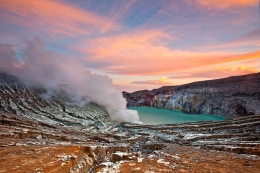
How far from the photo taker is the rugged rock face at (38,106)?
93.3 metres

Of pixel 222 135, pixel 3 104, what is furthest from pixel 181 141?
pixel 3 104

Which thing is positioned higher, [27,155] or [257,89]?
[257,89]

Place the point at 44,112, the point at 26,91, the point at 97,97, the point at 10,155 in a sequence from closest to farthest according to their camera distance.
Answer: the point at 10,155, the point at 44,112, the point at 26,91, the point at 97,97

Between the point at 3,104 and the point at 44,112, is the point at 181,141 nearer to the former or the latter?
the point at 44,112

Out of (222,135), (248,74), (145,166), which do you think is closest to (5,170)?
(145,166)

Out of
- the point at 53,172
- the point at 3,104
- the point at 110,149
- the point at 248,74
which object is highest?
the point at 248,74

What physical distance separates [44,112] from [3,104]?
22759mm

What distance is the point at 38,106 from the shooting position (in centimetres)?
10944

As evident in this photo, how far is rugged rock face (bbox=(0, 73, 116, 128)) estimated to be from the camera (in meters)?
93.3

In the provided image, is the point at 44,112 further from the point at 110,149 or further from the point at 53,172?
the point at 53,172

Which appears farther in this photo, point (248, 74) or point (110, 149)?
point (248, 74)

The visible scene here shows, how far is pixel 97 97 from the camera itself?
17188 centimetres

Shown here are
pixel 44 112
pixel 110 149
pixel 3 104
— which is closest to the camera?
pixel 110 149

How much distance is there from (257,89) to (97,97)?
164m
